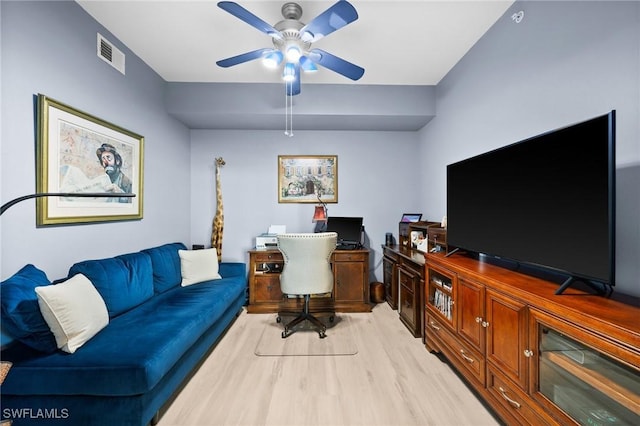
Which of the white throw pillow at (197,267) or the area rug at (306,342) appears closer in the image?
the area rug at (306,342)

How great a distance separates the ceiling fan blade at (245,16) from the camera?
58.4 inches

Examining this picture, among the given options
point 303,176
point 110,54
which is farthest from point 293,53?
point 303,176

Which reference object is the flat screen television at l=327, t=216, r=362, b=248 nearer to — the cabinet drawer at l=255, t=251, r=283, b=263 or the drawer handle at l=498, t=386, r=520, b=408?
the cabinet drawer at l=255, t=251, r=283, b=263

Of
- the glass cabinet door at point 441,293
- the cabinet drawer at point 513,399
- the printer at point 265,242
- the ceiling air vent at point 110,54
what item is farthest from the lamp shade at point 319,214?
the ceiling air vent at point 110,54

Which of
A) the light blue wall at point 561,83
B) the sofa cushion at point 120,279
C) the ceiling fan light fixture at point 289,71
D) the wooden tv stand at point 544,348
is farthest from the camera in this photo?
the ceiling fan light fixture at point 289,71

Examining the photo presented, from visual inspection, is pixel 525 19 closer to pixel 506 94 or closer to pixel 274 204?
pixel 506 94

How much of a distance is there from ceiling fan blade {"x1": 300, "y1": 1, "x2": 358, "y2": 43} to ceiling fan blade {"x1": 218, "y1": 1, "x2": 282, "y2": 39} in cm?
21

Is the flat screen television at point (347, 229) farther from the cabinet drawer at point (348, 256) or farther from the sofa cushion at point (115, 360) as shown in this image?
the sofa cushion at point (115, 360)

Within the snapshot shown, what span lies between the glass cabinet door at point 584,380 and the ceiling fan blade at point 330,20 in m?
1.89

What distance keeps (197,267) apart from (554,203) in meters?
3.04

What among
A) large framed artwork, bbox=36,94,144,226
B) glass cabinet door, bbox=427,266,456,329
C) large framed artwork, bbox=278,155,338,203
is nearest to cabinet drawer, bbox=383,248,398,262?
glass cabinet door, bbox=427,266,456,329

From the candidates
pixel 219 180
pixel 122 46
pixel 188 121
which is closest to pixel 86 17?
pixel 122 46

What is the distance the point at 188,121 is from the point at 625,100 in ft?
12.9

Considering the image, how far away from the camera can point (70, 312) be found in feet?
4.66
